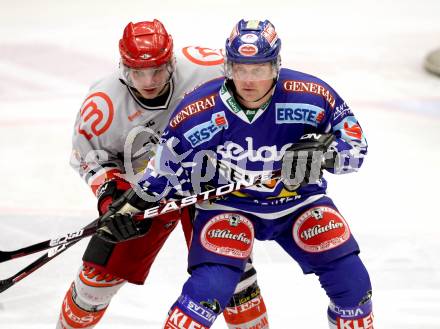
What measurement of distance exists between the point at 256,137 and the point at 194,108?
229mm

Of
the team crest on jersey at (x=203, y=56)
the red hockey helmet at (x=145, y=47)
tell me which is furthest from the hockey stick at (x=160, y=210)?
the team crest on jersey at (x=203, y=56)

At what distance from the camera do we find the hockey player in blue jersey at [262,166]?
327cm

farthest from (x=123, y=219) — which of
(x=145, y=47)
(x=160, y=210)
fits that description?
(x=145, y=47)

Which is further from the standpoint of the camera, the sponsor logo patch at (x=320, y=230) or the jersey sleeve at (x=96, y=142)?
the jersey sleeve at (x=96, y=142)

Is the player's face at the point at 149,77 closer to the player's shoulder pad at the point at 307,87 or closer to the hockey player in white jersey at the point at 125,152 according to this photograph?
the hockey player in white jersey at the point at 125,152

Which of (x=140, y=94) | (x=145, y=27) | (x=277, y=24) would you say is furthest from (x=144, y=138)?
(x=277, y=24)

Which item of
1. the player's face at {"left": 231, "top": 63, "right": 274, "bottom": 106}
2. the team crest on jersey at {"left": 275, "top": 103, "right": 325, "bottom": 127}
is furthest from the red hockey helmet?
the team crest on jersey at {"left": 275, "top": 103, "right": 325, "bottom": 127}

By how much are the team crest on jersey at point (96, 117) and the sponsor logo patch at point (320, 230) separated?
839mm

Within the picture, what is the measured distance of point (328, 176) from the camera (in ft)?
17.7

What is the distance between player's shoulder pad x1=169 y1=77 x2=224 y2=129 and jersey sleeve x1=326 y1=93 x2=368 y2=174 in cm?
40

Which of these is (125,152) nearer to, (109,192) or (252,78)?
(109,192)

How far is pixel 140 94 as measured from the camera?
12.4 ft

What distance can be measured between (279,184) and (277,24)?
4.07m

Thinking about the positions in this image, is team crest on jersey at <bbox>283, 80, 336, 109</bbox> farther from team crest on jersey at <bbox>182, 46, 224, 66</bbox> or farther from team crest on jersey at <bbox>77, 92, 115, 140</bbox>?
team crest on jersey at <bbox>77, 92, 115, 140</bbox>
